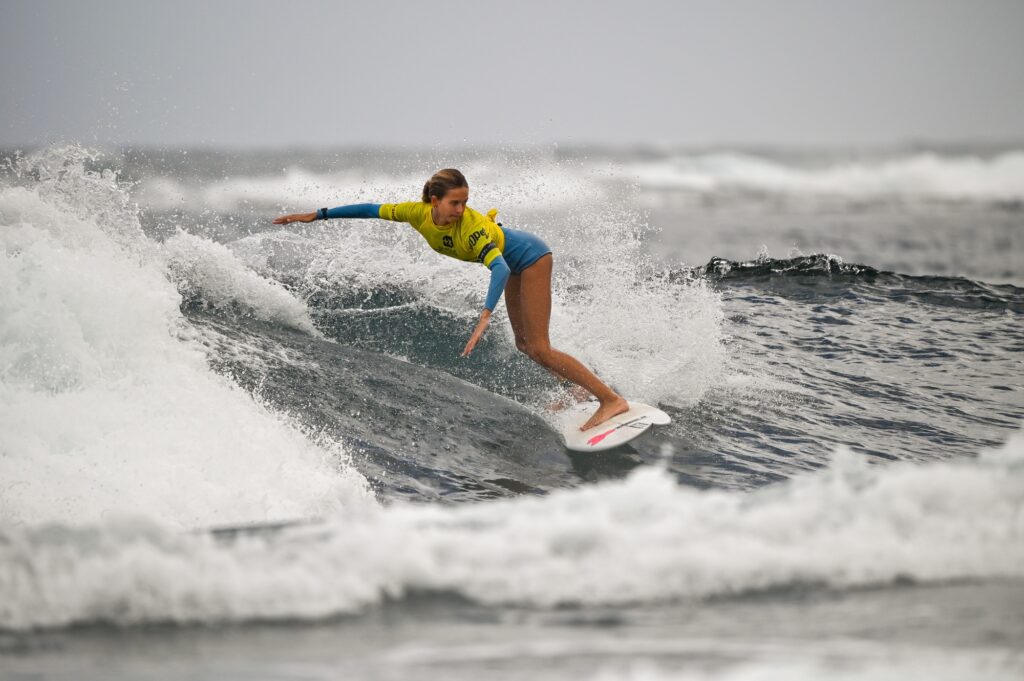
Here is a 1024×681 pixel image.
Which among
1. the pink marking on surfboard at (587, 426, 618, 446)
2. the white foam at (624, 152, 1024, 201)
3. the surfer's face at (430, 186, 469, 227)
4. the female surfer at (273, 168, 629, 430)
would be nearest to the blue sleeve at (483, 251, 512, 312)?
the female surfer at (273, 168, 629, 430)

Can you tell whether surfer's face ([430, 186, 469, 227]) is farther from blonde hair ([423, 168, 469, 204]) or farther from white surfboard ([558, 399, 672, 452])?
white surfboard ([558, 399, 672, 452])

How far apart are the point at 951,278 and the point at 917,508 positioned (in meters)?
10.4

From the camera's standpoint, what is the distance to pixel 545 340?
6.74 m

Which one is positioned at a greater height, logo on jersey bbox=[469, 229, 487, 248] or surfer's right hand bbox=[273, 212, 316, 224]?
surfer's right hand bbox=[273, 212, 316, 224]

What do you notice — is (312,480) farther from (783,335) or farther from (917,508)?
(783,335)

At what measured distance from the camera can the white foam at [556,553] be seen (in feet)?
11.1

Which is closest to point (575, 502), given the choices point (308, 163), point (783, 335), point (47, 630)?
point (47, 630)

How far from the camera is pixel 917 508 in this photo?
390cm

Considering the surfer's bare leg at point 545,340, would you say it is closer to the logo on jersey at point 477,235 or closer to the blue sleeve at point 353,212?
the logo on jersey at point 477,235

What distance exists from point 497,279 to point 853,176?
1833 inches

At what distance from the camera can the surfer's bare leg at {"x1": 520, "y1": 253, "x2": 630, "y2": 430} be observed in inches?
264

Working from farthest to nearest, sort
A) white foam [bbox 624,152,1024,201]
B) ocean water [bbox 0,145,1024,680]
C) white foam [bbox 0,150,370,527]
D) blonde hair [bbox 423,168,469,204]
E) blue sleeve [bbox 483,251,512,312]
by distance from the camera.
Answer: white foam [bbox 624,152,1024,201]
blonde hair [bbox 423,168,469,204]
blue sleeve [bbox 483,251,512,312]
white foam [bbox 0,150,370,527]
ocean water [bbox 0,145,1024,680]

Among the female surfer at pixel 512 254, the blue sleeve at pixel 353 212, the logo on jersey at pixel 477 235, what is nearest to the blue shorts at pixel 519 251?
the female surfer at pixel 512 254

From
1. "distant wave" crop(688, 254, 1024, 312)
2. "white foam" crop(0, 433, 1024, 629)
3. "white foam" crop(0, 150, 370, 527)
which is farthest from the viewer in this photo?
"distant wave" crop(688, 254, 1024, 312)
